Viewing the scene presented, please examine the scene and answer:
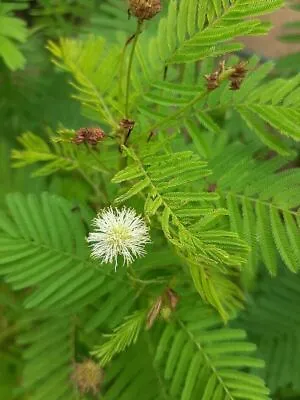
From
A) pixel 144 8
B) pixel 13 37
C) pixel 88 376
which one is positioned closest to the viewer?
pixel 144 8

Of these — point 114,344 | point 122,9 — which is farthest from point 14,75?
point 114,344

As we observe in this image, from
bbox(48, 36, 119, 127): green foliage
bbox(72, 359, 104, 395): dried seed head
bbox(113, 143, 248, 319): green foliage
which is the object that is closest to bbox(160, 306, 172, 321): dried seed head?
bbox(113, 143, 248, 319): green foliage

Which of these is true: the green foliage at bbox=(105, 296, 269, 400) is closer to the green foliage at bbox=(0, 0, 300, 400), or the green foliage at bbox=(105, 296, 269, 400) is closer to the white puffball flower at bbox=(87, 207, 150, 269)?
the green foliage at bbox=(0, 0, 300, 400)

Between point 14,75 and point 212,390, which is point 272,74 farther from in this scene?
point 212,390

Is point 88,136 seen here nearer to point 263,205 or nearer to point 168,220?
point 168,220

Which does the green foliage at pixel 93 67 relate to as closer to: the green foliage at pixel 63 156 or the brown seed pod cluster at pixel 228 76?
the green foliage at pixel 63 156

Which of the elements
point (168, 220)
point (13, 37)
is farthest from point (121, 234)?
point (13, 37)
